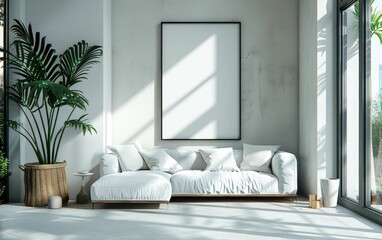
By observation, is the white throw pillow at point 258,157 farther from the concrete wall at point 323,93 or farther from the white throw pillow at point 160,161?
the white throw pillow at point 160,161

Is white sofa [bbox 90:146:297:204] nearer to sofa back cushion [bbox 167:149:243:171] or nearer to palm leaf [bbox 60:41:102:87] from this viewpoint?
sofa back cushion [bbox 167:149:243:171]

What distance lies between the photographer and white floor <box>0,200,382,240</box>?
12.5ft

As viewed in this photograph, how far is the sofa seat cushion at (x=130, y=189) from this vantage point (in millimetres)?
4996

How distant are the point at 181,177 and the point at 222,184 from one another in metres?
0.52

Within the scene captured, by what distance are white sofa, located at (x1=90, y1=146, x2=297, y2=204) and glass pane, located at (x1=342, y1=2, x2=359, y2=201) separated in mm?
649

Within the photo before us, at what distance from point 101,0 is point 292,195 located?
3542mm

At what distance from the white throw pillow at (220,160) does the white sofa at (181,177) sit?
13mm

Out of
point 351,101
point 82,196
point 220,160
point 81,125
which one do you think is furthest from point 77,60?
point 351,101

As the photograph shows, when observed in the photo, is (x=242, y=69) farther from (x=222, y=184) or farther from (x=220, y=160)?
(x=222, y=184)

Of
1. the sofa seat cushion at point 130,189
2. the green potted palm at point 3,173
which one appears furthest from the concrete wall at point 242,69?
the green potted palm at point 3,173

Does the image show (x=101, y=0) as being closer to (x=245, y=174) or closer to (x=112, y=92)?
(x=112, y=92)

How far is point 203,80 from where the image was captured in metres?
6.31

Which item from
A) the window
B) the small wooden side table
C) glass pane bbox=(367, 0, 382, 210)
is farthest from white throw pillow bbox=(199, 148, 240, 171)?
glass pane bbox=(367, 0, 382, 210)

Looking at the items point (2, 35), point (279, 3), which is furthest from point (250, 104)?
point (2, 35)
